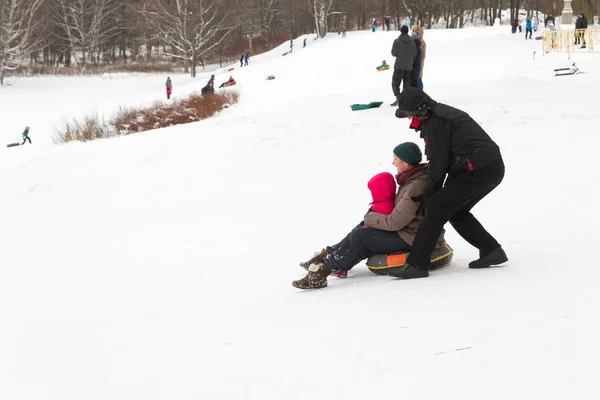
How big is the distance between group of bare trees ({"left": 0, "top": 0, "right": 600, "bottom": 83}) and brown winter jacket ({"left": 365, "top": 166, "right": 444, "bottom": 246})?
1822 inches

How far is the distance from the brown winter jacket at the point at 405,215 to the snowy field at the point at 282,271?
45cm

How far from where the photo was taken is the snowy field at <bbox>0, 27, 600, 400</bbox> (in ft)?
11.3

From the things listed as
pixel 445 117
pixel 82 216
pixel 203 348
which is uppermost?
pixel 445 117

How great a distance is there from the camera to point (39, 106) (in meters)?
35.8

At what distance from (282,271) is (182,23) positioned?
47846 millimetres

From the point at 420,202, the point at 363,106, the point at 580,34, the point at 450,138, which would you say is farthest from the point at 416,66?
the point at 580,34

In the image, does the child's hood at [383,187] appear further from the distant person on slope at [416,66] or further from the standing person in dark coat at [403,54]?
the distant person on slope at [416,66]

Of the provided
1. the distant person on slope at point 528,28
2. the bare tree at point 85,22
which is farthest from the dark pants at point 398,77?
the bare tree at point 85,22

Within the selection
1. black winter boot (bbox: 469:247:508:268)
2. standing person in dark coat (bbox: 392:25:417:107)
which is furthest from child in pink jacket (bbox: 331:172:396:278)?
standing person in dark coat (bbox: 392:25:417:107)

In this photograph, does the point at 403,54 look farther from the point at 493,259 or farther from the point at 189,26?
the point at 189,26

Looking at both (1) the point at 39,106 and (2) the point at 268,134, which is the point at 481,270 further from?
(1) the point at 39,106

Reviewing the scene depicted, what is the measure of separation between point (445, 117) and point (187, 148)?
32.8ft

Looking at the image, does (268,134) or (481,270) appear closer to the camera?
(481,270)

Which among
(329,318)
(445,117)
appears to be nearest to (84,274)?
(329,318)
